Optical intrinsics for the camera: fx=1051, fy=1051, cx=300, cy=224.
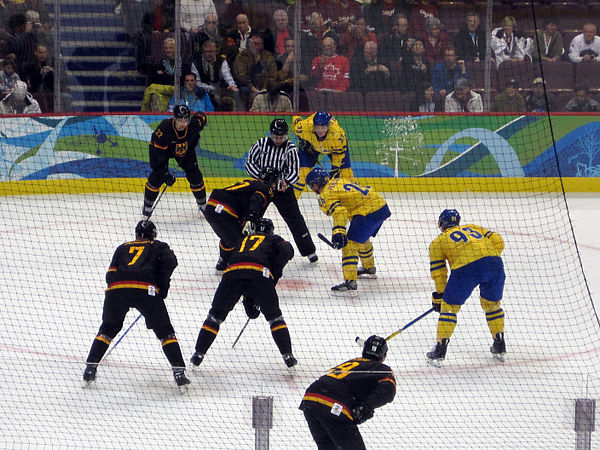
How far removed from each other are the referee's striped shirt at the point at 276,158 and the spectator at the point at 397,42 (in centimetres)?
330

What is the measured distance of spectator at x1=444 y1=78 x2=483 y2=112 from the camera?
41.2ft

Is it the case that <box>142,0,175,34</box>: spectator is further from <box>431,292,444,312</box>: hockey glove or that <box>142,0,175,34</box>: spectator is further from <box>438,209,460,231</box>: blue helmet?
<box>431,292,444,312</box>: hockey glove

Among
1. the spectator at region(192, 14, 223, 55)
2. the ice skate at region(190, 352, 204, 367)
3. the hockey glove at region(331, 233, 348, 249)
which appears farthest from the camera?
the spectator at region(192, 14, 223, 55)

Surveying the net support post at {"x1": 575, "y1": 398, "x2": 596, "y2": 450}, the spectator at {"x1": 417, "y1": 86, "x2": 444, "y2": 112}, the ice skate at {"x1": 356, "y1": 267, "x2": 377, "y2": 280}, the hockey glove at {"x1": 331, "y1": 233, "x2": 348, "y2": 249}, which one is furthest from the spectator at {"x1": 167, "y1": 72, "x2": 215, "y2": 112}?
the net support post at {"x1": 575, "y1": 398, "x2": 596, "y2": 450}

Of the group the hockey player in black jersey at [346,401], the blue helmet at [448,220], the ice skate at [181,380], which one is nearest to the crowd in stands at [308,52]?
the blue helmet at [448,220]

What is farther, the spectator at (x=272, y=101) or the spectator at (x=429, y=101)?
the spectator at (x=429, y=101)

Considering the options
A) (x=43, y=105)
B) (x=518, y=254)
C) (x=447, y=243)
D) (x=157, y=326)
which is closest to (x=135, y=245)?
(x=157, y=326)

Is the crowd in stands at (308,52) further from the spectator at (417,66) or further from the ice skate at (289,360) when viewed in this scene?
the ice skate at (289,360)

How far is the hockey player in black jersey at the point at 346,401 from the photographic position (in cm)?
495

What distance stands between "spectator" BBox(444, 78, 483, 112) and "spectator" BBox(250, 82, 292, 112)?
1.93 meters

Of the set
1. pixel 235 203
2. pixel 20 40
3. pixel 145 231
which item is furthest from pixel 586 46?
pixel 145 231

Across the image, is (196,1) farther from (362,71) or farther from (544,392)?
(544,392)

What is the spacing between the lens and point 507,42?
12.6 m

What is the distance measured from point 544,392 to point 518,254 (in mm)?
3744
